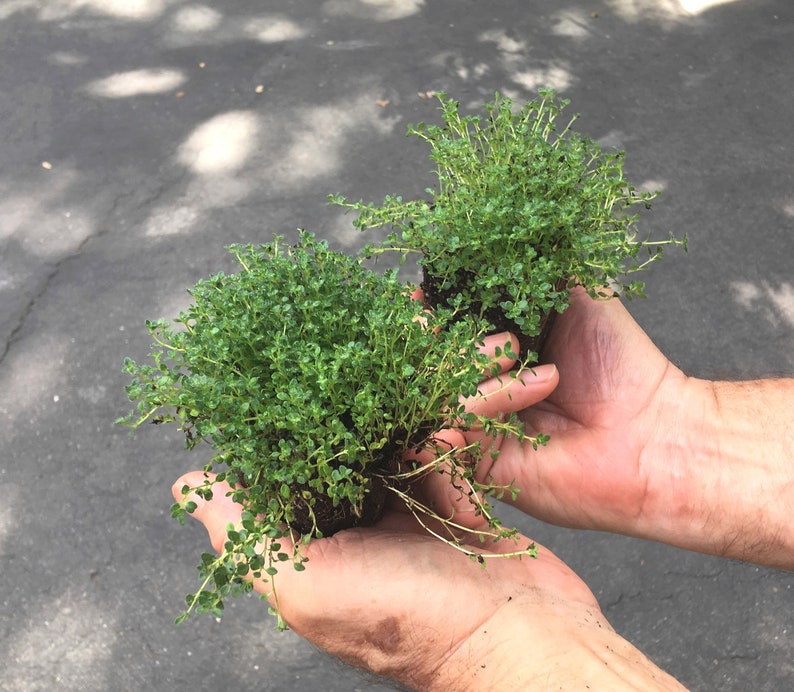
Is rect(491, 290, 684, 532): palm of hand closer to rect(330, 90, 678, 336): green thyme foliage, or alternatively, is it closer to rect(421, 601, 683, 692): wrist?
rect(330, 90, 678, 336): green thyme foliage

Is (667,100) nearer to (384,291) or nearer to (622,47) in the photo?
(622,47)

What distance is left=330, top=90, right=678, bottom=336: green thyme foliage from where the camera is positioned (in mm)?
2041

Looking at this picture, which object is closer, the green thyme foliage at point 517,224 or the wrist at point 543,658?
the wrist at point 543,658

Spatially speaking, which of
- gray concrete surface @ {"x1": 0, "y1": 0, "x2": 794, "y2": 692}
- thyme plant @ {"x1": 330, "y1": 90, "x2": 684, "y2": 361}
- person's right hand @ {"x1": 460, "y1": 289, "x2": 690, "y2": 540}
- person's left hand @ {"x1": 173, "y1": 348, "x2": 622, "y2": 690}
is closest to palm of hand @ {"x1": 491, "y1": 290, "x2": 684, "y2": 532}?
person's right hand @ {"x1": 460, "y1": 289, "x2": 690, "y2": 540}

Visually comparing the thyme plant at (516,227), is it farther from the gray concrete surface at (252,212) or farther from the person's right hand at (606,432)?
the gray concrete surface at (252,212)

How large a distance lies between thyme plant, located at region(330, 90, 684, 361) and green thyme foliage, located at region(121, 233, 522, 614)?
20 centimetres

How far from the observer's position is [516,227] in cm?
200

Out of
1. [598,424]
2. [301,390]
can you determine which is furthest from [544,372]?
[301,390]

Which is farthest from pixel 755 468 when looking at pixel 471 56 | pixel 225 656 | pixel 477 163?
pixel 471 56

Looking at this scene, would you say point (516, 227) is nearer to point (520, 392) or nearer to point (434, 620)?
point (520, 392)

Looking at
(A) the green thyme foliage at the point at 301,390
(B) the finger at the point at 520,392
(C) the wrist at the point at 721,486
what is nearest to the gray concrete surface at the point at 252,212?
(C) the wrist at the point at 721,486

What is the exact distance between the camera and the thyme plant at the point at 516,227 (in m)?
2.04

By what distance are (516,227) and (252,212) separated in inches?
116

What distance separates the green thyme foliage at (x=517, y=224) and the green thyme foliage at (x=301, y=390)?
19 cm
